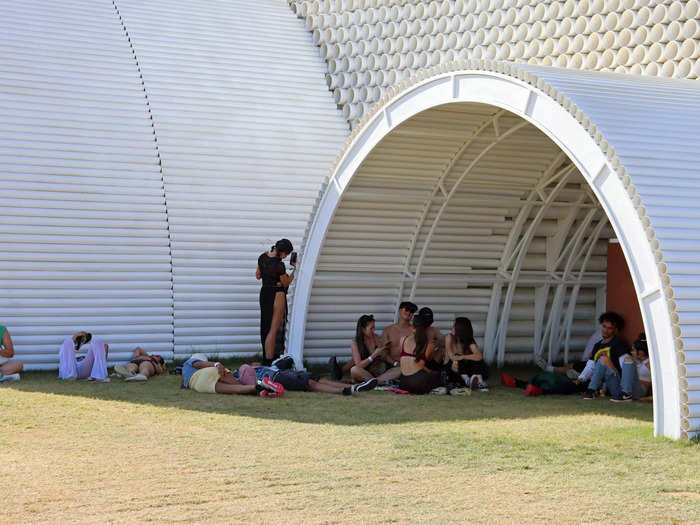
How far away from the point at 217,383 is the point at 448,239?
4215 millimetres

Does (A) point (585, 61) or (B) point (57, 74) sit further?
(B) point (57, 74)

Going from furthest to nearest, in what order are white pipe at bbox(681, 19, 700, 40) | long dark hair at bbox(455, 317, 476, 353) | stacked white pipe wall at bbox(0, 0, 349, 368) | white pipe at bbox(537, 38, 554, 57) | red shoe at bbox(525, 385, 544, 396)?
stacked white pipe wall at bbox(0, 0, 349, 368)
white pipe at bbox(537, 38, 554, 57)
long dark hair at bbox(455, 317, 476, 353)
white pipe at bbox(681, 19, 700, 40)
red shoe at bbox(525, 385, 544, 396)

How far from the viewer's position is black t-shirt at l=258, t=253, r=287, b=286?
13.1 meters

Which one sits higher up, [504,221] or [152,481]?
[504,221]

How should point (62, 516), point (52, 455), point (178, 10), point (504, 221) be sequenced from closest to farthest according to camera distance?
point (62, 516), point (52, 455), point (504, 221), point (178, 10)

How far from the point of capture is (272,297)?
43.5ft

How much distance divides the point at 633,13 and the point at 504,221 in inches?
126

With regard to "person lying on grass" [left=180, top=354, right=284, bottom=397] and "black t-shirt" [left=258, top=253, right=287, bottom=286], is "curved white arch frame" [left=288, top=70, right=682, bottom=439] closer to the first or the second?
"black t-shirt" [left=258, top=253, right=287, bottom=286]

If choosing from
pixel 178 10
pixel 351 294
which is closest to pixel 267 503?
pixel 351 294

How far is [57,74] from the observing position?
15.1 m

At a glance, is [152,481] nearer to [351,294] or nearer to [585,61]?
[351,294]

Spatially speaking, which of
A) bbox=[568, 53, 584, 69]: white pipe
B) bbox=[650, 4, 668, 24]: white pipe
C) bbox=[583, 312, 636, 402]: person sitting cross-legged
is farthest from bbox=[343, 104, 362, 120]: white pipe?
bbox=[583, 312, 636, 402]: person sitting cross-legged

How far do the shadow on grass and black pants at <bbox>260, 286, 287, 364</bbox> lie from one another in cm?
227

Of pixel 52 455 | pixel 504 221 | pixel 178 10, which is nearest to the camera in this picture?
pixel 52 455
